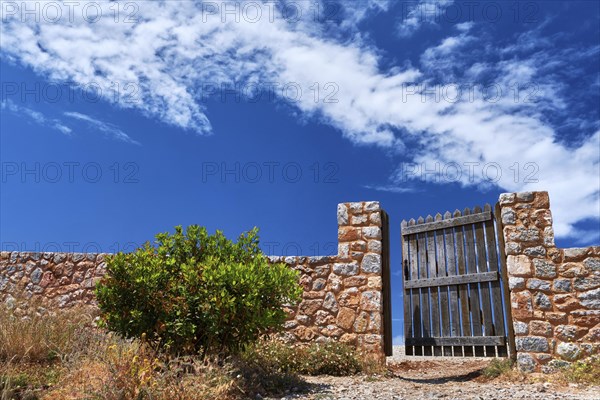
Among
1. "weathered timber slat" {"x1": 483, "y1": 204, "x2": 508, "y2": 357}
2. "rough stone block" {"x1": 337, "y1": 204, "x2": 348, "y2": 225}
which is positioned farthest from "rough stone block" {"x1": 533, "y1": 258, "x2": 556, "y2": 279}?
"rough stone block" {"x1": 337, "y1": 204, "x2": 348, "y2": 225}

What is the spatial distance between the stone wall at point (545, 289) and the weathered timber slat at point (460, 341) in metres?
0.40

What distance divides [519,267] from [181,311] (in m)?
5.12

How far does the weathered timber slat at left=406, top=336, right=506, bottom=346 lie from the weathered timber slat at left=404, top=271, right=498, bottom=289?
0.86 m

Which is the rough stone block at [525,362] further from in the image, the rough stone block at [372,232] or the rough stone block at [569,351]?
the rough stone block at [372,232]

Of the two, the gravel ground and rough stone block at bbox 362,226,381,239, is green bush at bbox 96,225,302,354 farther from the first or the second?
rough stone block at bbox 362,226,381,239

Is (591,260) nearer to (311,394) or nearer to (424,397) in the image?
(424,397)

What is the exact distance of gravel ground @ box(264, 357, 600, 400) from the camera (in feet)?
19.6

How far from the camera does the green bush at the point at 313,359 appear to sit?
7723 millimetres

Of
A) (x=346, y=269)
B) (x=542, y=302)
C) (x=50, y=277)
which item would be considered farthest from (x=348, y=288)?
(x=50, y=277)

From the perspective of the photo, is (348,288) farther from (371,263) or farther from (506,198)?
(506,198)

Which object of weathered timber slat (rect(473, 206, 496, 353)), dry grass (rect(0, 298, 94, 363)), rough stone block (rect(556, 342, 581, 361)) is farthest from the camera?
weathered timber slat (rect(473, 206, 496, 353))

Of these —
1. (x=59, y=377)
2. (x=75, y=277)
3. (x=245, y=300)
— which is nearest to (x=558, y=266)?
(x=245, y=300)

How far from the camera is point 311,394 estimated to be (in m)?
6.01

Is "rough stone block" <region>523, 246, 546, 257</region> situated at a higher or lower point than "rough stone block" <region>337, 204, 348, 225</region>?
lower
